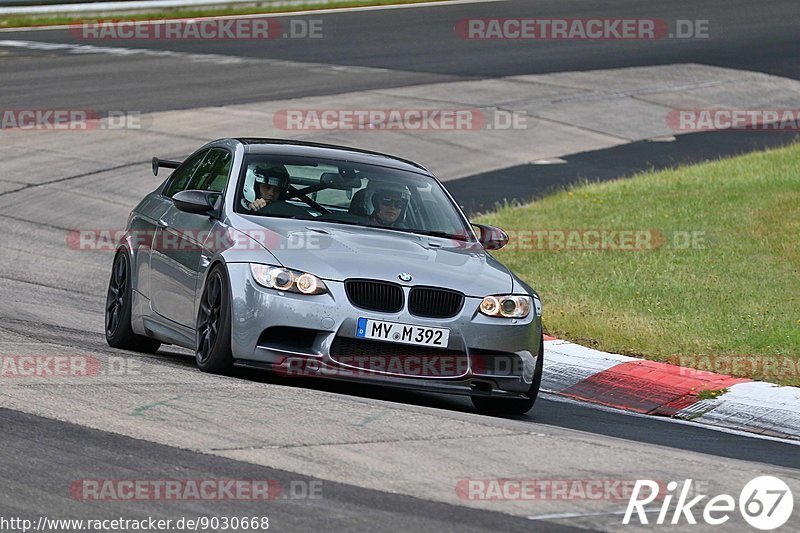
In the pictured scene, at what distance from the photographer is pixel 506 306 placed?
901cm

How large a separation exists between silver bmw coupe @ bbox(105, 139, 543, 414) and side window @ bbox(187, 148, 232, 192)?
0.02m

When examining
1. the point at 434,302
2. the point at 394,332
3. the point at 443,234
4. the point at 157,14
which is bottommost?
the point at 157,14

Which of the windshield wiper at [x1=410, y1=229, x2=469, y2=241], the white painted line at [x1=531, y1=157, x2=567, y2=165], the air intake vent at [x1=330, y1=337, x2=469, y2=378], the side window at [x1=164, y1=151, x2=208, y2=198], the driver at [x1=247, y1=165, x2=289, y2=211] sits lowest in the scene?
the white painted line at [x1=531, y1=157, x2=567, y2=165]

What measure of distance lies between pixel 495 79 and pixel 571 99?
180 cm

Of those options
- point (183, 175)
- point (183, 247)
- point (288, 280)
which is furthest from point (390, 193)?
point (183, 175)

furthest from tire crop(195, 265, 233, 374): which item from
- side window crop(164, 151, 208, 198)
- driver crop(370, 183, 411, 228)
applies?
side window crop(164, 151, 208, 198)

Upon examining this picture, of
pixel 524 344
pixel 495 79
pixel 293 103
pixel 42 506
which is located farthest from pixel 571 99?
pixel 42 506

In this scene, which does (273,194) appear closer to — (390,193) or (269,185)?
(269,185)

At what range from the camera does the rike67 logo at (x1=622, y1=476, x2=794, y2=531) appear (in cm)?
618

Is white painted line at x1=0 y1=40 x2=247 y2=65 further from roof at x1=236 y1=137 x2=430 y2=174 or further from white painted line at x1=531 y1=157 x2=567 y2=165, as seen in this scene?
roof at x1=236 y1=137 x2=430 y2=174

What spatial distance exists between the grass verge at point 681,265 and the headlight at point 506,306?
2364mm

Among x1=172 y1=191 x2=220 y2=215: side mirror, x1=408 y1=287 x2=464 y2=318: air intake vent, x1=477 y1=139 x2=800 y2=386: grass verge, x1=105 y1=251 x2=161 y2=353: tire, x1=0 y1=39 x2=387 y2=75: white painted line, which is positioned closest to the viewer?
x1=408 y1=287 x2=464 y2=318: air intake vent

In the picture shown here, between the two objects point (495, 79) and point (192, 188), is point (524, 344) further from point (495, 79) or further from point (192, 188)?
point (495, 79)

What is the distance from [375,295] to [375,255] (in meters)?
0.31
